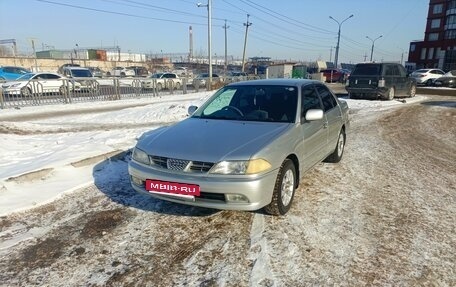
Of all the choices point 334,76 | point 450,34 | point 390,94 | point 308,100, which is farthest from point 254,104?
point 450,34

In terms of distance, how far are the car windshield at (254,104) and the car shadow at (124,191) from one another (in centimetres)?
132

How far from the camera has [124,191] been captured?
482 centimetres

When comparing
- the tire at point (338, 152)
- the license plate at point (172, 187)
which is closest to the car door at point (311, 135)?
the tire at point (338, 152)

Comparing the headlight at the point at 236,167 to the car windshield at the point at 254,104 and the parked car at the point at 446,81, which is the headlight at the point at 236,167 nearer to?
the car windshield at the point at 254,104

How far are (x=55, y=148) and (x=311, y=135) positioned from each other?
490 centimetres

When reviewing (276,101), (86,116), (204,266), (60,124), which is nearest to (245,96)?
(276,101)

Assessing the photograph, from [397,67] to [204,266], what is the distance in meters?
16.7

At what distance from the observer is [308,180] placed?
17.3ft

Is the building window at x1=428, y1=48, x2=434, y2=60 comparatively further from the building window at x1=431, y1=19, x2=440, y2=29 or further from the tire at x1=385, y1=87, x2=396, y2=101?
the tire at x1=385, y1=87, x2=396, y2=101

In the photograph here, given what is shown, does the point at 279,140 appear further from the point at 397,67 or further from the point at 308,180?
the point at 397,67

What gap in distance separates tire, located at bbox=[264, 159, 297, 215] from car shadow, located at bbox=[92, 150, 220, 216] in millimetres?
746

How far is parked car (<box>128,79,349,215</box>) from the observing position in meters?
3.46

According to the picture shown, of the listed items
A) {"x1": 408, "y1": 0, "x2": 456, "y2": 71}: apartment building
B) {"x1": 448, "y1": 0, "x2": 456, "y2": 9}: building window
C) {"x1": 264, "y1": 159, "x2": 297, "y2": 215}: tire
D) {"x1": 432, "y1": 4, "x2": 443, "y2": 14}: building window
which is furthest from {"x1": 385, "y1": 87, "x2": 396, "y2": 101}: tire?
{"x1": 432, "y1": 4, "x2": 443, "y2": 14}: building window

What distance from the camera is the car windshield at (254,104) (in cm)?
454
